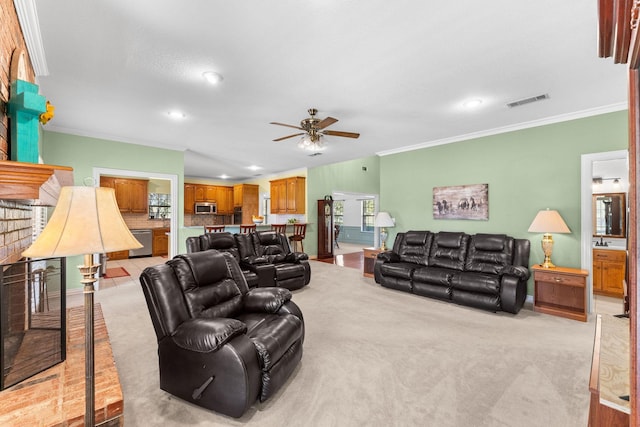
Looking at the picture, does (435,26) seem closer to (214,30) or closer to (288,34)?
(288,34)

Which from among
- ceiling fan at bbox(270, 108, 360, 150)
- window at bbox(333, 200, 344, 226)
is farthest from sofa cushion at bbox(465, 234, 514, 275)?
window at bbox(333, 200, 344, 226)

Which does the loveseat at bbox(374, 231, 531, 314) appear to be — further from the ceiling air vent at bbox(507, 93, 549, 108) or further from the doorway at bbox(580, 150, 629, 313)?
the ceiling air vent at bbox(507, 93, 549, 108)

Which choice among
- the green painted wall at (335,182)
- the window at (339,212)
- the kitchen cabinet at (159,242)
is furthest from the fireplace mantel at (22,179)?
the window at (339,212)

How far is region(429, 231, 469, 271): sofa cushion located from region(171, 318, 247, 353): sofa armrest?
3.62 metres

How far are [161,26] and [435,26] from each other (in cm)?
199

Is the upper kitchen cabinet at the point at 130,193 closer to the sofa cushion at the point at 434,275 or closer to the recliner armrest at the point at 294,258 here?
the recliner armrest at the point at 294,258

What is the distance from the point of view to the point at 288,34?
2.16 meters

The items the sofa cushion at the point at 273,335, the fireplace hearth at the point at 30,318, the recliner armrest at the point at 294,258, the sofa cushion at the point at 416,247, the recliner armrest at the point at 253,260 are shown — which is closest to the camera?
the fireplace hearth at the point at 30,318

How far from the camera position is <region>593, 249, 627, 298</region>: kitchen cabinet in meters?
4.37

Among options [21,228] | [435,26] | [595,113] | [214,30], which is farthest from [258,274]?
[595,113]

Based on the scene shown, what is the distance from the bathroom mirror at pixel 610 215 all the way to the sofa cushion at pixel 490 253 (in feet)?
7.07

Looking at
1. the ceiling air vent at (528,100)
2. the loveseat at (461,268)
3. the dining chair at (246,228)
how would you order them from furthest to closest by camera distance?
1. the dining chair at (246,228)
2. the loveseat at (461,268)
3. the ceiling air vent at (528,100)

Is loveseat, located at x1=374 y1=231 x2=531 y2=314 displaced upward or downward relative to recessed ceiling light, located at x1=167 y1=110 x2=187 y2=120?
downward

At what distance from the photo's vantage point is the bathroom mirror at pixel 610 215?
186 inches
